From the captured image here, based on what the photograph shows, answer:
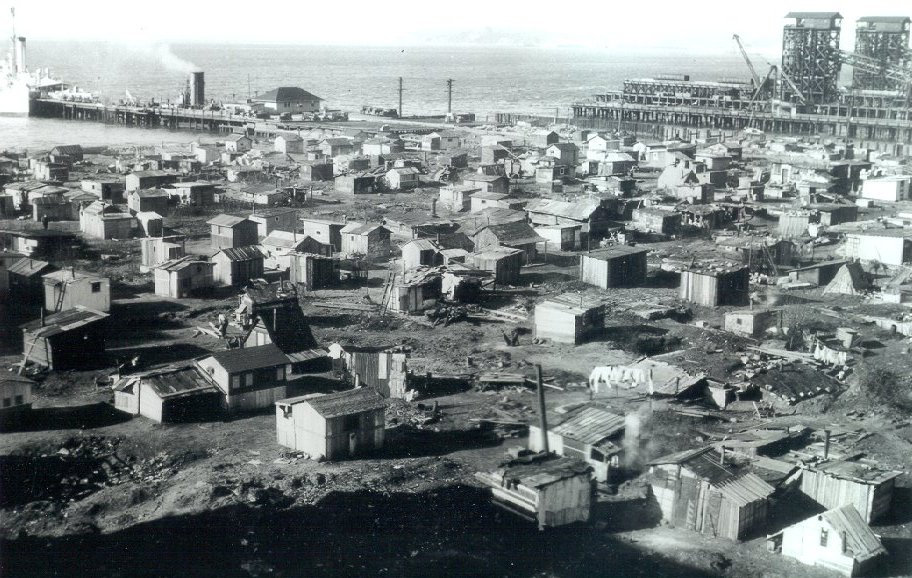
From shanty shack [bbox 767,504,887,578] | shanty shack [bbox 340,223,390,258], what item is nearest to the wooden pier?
shanty shack [bbox 340,223,390,258]

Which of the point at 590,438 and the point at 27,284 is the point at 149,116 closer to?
the point at 27,284

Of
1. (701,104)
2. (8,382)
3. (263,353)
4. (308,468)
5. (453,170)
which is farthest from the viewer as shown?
(701,104)

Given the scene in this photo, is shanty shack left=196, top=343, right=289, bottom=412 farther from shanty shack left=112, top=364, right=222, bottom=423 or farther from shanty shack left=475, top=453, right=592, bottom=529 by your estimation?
shanty shack left=475, top=453, right=592, bottom=529

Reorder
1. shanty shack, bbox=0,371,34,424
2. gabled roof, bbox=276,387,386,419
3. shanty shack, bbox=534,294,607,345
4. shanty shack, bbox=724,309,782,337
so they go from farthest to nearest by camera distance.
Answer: shanty shack, bbox=724,309,782,337
shanty shack, bbox=534,294,607,345
shanty shack, bbox=0,371,34,424
gabled roof, bbox=276,387,386,419

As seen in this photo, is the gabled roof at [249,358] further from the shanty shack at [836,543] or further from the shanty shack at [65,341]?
the shanty shack at [836,543]

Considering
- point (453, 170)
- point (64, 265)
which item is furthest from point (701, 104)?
point (64, 265)

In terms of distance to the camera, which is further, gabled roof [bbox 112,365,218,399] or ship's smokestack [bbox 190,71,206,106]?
ship's smokestack [bbox 190,71,206,106]

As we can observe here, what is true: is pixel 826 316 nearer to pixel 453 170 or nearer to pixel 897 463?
pixel 897 463
